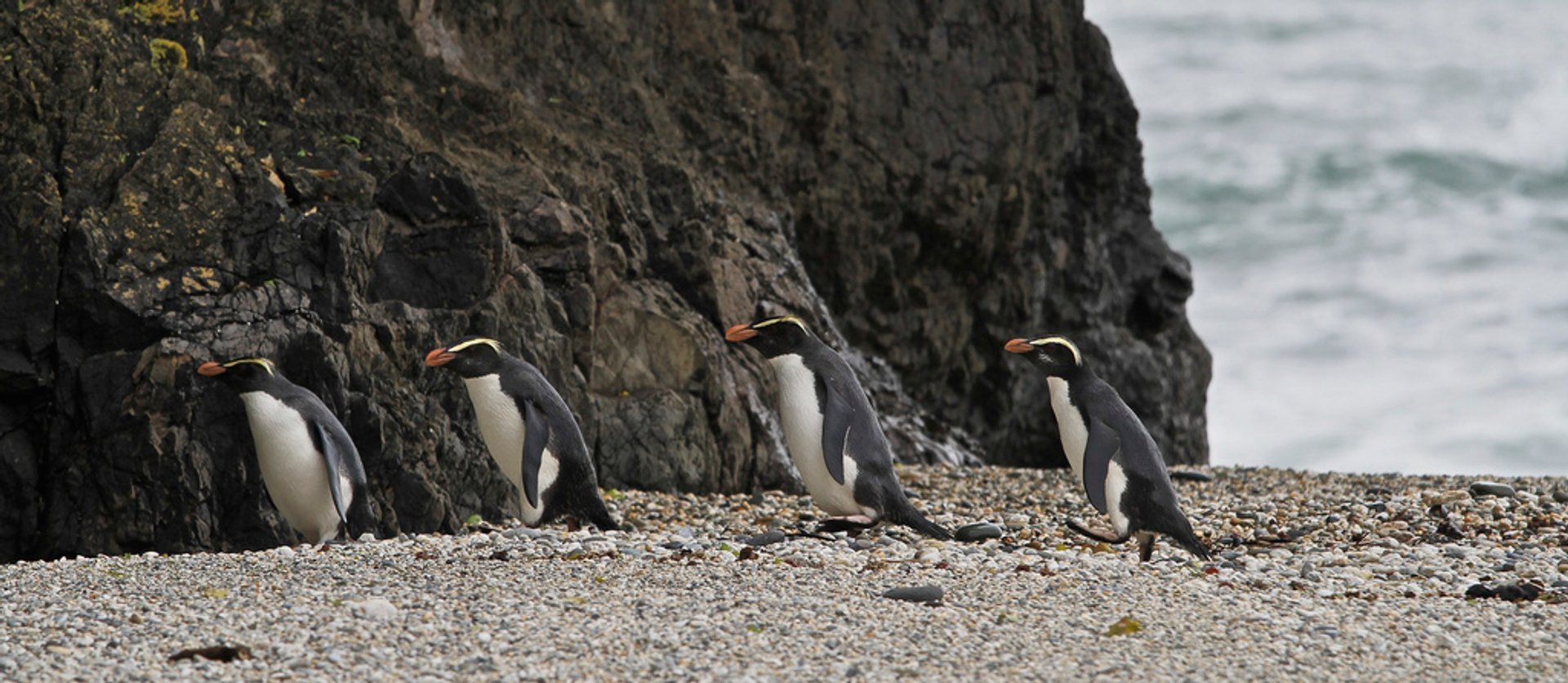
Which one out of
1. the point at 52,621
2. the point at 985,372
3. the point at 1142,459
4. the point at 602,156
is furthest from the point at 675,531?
the point at 985,372

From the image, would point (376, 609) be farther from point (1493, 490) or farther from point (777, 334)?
point (1493, 490)

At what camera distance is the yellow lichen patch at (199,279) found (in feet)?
32.1

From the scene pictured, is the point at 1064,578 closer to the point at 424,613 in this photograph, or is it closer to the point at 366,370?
the point at 424,613

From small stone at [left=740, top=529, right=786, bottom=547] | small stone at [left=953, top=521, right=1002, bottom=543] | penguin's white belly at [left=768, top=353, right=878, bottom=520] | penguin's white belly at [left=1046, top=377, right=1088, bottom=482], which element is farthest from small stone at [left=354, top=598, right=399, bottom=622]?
penguin's white belly at [left=1046, top=377, right=1088, bottom=482]

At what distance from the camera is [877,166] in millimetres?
15445

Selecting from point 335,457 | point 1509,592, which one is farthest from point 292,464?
point 1509,592

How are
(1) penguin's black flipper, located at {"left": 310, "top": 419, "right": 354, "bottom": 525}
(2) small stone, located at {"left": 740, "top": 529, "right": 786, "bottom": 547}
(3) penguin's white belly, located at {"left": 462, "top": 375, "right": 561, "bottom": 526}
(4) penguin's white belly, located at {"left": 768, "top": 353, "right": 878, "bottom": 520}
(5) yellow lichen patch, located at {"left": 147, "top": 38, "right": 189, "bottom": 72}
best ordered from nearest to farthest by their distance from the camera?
1. (2) small stone, located at {"left": 740, "top": 529, "right": 786, "bottom": 547}
2. (4) penguin's white belly, located at {"left": 768, "top": 353, "right": 878, "bottom": 520}
3. (1) penguin's black flipper, located at {"left": 310, "top": 419, "right": 354, "bottom": 525}
4. (3) penguin's white belly, located at {"left": 462, "top": 375, "right": 561, "bottom": 526}
5. (5) yellow lichen patch, located at {"left": 147, "top": 38, "right": 189, "bottom": 72}

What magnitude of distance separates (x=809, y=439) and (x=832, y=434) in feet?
0.71

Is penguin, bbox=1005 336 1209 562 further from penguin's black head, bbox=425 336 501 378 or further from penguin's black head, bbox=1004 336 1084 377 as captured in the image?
penguin's black head, bbox=425 336 501 378

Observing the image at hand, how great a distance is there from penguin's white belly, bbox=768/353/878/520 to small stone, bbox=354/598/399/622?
3.29 metres

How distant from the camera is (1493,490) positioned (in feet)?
35.7

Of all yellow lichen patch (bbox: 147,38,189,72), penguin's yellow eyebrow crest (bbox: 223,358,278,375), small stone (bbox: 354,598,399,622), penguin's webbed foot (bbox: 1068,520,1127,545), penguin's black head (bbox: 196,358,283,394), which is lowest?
small stone (bbox: 354,598,399,622)

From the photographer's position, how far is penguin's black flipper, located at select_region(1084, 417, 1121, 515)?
8719 millimetres

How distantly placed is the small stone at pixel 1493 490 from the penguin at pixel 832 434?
13.4 ft
